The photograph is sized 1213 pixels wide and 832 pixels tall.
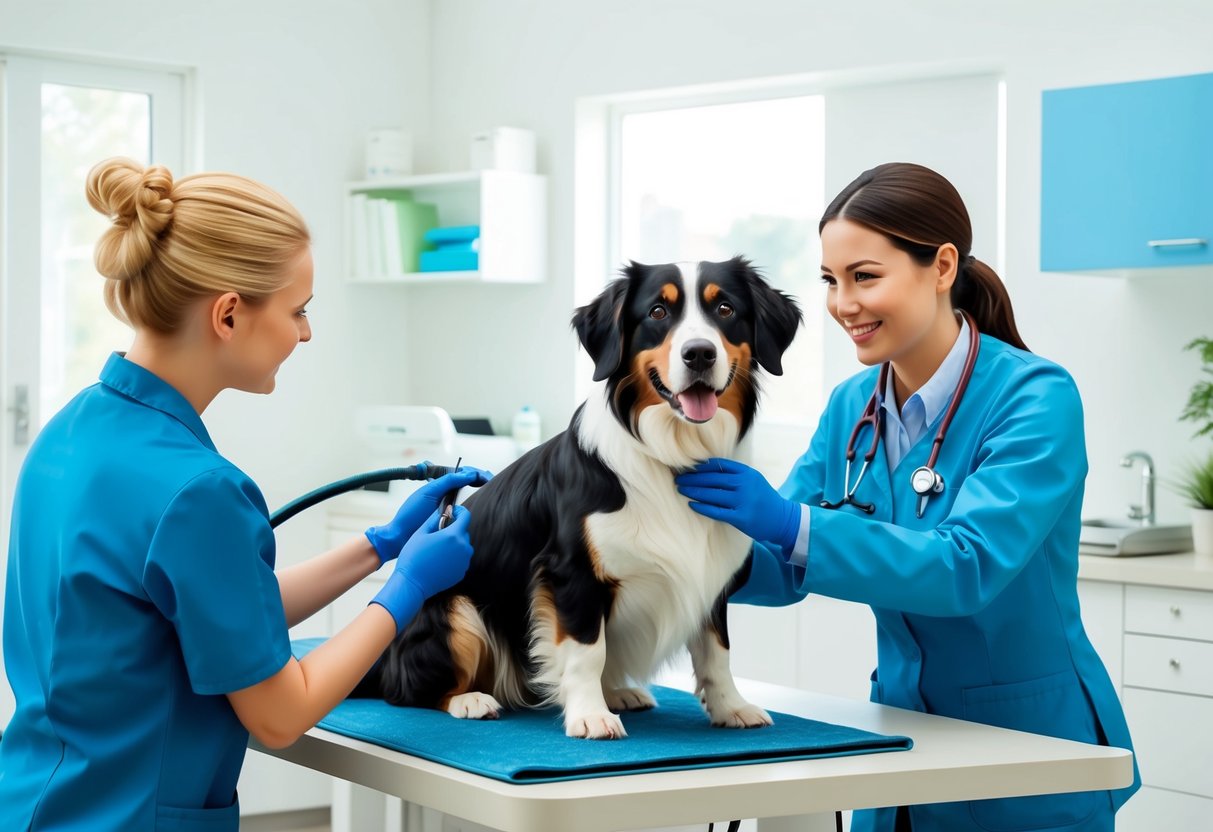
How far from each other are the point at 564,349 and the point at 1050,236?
196 cm

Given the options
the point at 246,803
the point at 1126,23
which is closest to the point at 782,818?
the point at 1126,23

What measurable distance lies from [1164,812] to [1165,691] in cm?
28

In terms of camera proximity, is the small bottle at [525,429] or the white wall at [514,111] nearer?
the white wall at [514,111]

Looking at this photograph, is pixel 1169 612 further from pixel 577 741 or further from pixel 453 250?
pixel 453 250

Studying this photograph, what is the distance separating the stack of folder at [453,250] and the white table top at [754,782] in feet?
10.7

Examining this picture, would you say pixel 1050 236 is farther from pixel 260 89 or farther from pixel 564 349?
pixel 260 89

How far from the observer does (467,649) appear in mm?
1692

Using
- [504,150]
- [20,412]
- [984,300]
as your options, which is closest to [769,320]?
[984,300]

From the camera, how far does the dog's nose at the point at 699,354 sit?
1555 millimetres

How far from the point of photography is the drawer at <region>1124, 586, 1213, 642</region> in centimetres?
290

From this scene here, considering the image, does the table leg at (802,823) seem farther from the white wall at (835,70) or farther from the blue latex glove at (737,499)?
the white wall at (835,70)

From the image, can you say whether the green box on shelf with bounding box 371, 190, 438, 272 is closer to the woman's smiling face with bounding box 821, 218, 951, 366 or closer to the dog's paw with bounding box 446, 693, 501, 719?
the woman's smiling face with bounding box 821, 218, 951, 366

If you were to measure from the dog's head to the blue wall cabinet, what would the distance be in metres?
1.82

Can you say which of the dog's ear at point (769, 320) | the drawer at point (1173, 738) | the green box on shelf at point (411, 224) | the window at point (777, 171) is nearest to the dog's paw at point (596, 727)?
the dog's ear at point (769, 320)
